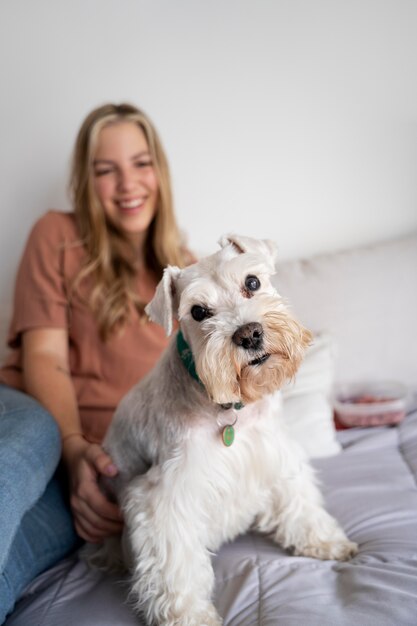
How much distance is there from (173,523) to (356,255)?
1.54 meters

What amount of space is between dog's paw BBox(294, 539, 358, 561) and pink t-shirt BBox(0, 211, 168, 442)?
3.28 feet

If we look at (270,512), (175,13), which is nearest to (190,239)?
(175,13)

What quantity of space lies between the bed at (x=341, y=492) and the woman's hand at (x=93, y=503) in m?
0.13

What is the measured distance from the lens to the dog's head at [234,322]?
1.41 metres

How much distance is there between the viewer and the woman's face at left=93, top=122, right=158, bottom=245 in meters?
2.43

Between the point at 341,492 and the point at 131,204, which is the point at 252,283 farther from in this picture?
the point at 131,204

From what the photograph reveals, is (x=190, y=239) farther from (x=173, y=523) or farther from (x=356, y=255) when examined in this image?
Result: (x=173, y=523)

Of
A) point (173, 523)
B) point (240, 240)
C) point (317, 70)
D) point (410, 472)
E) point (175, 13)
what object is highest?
point (175, 13)

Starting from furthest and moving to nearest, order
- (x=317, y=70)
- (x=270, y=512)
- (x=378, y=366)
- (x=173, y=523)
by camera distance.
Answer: (x=317, y=70)
(x=378, y=366)
(x=270, y=512)
(x=173, y=523)

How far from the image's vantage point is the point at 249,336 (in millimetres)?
1405

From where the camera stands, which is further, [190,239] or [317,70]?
[190,239]

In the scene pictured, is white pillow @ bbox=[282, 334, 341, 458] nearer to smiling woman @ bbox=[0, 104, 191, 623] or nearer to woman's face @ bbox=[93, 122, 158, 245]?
smiling woman @ bbox=[0, 104, 191, 623]

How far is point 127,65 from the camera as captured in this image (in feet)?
9.17

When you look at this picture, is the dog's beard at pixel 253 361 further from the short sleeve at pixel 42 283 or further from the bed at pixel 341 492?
the short sleeve at pixel 42 283
